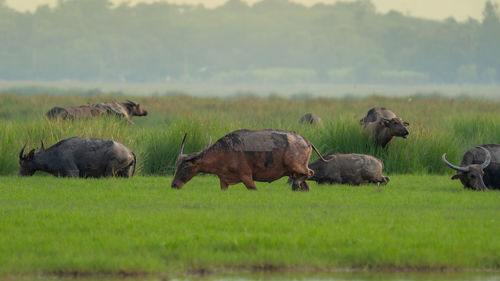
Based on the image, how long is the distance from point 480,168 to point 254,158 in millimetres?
4093

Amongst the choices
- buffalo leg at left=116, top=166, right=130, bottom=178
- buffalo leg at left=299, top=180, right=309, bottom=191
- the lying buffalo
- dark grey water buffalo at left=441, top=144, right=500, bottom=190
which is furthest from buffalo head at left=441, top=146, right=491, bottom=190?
the lying buffalo

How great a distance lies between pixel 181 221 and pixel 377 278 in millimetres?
3391

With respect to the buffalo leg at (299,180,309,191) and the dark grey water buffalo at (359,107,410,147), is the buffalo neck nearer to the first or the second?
the buffalo leg at (299,180,309,191)

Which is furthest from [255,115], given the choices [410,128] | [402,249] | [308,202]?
[402,249]

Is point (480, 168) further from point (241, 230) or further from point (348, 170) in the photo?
point (241, 230)

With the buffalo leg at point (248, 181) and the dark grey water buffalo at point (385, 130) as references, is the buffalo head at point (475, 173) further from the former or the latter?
the dark grey water buffalo at point (385, 130)

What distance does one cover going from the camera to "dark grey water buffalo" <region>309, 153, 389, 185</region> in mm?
17266

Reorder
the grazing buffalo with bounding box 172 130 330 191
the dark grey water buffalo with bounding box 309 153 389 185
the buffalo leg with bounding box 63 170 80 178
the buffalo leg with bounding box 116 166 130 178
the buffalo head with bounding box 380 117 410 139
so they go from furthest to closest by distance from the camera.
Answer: the buffalo head with bounding box 380 117 410 139 → the buffalo leg with bounding box 116 166 130 178 → the buffalo leg with bounding box 63 170 80 178 → the dark grey water buffalo with bounding box 309 153 389 185 → the grazing buffalo with bounding box 172 130 330 191

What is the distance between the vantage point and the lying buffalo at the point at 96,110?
98.3ft

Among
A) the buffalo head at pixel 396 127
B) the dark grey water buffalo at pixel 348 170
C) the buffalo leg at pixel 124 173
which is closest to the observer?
the dark grey water buffalo at pixel 348 170

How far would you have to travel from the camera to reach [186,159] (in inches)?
627

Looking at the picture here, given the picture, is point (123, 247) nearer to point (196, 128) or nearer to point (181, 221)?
point (181, 221)

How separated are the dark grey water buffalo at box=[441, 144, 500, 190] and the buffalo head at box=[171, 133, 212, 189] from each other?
14.0 feet

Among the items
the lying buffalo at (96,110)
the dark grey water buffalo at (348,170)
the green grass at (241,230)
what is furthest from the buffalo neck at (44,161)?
the lying buffalo at (96,110)
